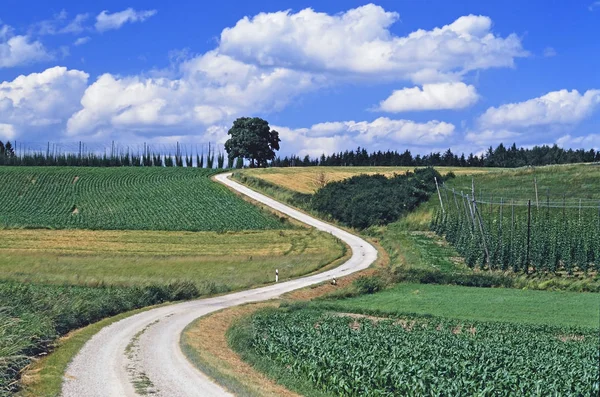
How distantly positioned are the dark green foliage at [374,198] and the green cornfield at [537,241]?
64.7 feet

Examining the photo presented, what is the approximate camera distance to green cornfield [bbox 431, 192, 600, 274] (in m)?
49.3

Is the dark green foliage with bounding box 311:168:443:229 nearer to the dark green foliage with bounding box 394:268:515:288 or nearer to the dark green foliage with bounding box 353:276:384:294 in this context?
the dark green foliage with bounding box 394:268:515:288

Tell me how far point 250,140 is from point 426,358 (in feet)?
433

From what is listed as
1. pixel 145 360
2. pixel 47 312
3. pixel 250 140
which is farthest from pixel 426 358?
pixel 250 140

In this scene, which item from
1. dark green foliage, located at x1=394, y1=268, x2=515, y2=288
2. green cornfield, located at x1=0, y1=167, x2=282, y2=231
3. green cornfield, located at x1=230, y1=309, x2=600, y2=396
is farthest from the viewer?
green cornfield, located at x1=0, y1=167, x2=282, y2=231

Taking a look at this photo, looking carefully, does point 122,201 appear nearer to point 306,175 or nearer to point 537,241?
point 306,175

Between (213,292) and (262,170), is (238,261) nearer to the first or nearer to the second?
(213,292)

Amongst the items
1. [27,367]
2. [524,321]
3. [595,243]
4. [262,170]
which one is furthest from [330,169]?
[27,367]

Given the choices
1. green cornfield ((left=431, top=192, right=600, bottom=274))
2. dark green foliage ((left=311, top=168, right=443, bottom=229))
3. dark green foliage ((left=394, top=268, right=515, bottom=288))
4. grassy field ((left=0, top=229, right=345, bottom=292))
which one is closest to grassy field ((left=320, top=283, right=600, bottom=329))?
dark green foliage ((left=394, top=268, right=515, bottom=288))

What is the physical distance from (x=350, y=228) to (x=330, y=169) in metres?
48.3

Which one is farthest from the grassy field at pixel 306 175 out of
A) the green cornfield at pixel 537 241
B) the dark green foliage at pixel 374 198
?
the green cornfield at pixel 537 241

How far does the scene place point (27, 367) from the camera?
21.9m

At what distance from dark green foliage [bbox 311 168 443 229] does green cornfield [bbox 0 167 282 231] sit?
310 inches

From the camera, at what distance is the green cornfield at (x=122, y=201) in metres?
80.0
